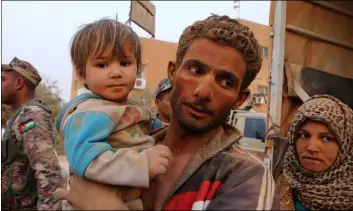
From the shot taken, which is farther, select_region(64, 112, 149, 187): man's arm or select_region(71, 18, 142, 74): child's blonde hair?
select_region(71, 18, 142, 74): child's blonde hair

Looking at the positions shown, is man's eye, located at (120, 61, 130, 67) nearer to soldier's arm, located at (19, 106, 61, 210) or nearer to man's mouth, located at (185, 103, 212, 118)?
man's mouth, located at (185, 103, 212, 118)

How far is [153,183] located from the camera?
1411mm

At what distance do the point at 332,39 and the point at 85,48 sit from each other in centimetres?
338

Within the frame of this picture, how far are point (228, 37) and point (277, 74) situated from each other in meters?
2.31

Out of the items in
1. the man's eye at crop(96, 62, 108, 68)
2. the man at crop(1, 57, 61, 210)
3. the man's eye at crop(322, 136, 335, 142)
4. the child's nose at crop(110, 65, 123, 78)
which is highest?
the man's eye at crop(96, 62, 108, 68)

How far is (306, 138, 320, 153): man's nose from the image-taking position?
6.69 feet

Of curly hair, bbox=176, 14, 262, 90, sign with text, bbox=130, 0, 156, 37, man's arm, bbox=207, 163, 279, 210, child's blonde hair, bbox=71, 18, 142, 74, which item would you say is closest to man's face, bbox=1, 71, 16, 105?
child's blonde hair, bbox=71, 18, 142, 74

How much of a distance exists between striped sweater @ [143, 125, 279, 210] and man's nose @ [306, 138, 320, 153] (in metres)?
0.73

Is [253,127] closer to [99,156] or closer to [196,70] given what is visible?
Answer: [196,70]

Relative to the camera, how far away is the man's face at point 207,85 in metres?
1.39

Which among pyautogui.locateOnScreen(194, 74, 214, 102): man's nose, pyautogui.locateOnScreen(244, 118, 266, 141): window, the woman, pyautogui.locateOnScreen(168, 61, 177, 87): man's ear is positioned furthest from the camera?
pyautogui.locateOnScreen(244, 118, 266, 141): window

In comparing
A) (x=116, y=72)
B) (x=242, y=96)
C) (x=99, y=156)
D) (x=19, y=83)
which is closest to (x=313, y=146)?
(x=242, y=96)

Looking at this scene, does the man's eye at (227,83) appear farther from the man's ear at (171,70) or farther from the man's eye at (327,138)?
the man's eye at (327,138)

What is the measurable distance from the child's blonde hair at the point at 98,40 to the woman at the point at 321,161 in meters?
1.07
